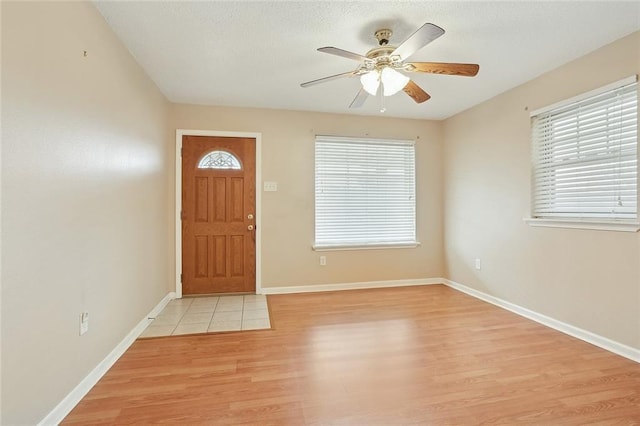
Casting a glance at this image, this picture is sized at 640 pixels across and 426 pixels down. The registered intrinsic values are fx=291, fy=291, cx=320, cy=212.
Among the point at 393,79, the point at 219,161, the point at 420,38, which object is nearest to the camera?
the point at 420,38

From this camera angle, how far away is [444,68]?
2.04 metres

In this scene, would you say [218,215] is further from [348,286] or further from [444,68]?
[444,68]

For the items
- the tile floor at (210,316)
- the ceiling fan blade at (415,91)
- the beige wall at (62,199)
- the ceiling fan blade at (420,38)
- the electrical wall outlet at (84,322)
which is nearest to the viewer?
the beige wall at (62,199)

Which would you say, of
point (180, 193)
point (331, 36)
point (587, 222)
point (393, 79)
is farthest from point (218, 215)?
point (587, 222)

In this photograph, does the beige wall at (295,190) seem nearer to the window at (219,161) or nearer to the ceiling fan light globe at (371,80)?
the window at (219,161)

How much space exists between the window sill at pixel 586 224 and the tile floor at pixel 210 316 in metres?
2.81

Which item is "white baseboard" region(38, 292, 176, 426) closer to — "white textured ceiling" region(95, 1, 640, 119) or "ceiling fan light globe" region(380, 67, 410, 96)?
"white textured ceiling" region(95, 1, 640, 119)

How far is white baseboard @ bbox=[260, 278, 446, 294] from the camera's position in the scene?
3.82m

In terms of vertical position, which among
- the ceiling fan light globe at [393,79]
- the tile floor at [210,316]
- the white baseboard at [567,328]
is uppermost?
the ceiling fan light globe at [393,79]

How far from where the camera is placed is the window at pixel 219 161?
3691mm

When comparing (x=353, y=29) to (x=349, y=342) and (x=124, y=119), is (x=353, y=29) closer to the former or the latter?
(x=124, y=119)

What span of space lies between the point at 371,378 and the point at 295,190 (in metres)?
2.49

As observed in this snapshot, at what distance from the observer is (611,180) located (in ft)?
7.61

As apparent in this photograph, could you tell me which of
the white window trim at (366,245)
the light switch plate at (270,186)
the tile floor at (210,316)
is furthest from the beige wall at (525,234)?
the tile floor at (210,316)
